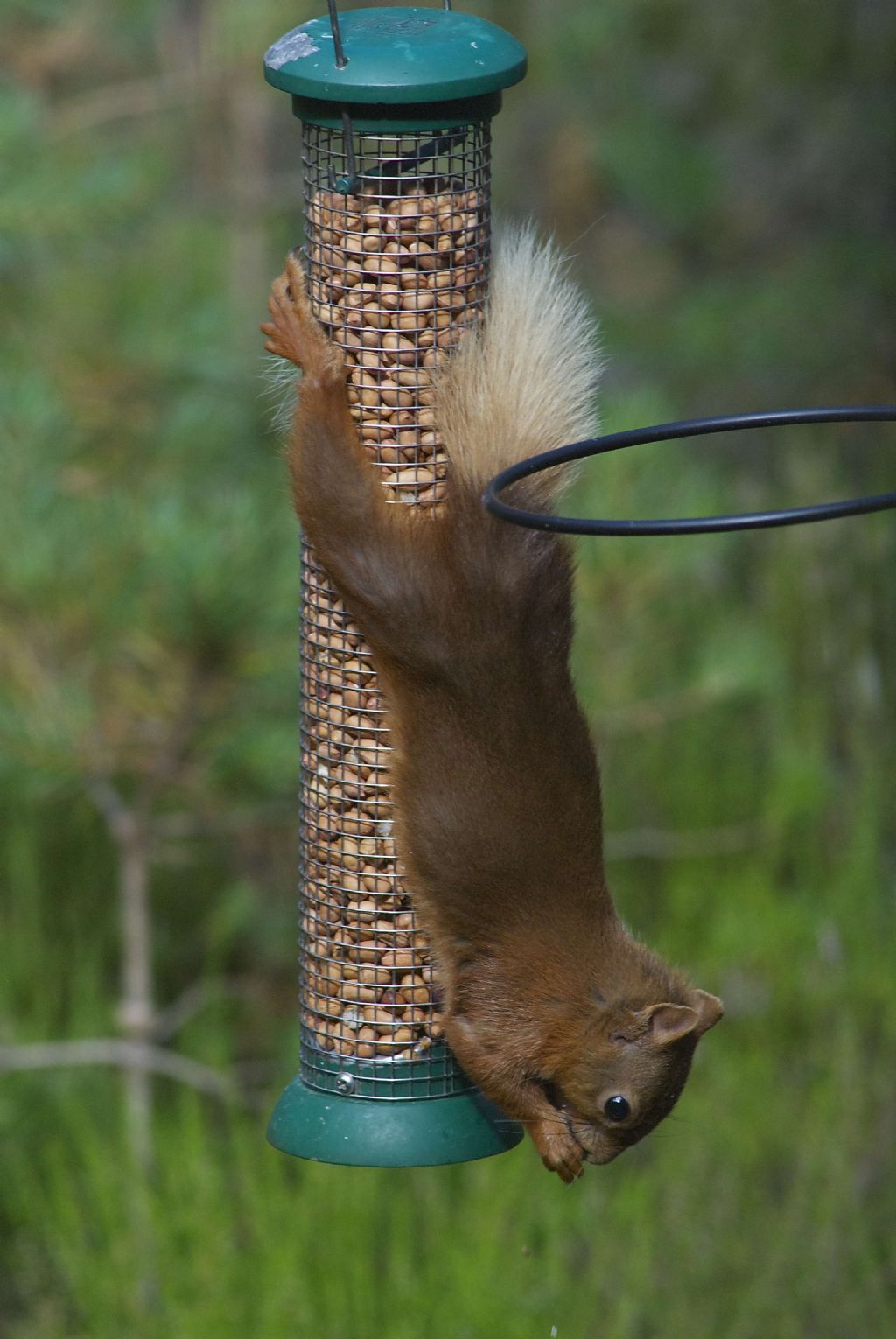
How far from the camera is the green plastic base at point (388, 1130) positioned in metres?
2.84

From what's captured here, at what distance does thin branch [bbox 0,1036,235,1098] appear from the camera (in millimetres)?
4859

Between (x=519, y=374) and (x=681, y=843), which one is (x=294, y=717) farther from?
(x=519, y=374)

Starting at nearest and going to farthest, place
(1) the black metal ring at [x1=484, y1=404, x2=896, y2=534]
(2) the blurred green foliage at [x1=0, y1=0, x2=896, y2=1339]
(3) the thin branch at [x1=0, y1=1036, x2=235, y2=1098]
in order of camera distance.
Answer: (1) the black metal ring at [x1=484, y1=404, x2=896, y2=534], (2) the blurred green foliage at [x1=0, y1=0, x2=896, y2=1339], (3) the thin branch at [x1=0, y1=1036, x2=235, y2=1098]

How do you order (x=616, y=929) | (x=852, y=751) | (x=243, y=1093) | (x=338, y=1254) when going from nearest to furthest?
(x=616, y=929), (x=338, y=1254), (x=243, y=1093), (x=852, y=751)

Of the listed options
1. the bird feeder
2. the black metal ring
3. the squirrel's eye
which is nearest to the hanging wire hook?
the bird feeder

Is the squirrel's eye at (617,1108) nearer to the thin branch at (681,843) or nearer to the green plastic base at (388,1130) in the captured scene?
the green plastic base at (388,1130)

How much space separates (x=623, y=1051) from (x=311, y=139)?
1.50 meters

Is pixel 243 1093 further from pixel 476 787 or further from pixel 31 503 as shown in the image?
pixel 476 787

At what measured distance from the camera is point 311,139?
2900 millimetres

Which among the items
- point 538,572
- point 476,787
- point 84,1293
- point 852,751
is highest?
point 538,572

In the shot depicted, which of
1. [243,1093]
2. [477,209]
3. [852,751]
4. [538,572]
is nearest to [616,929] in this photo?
[538,572]

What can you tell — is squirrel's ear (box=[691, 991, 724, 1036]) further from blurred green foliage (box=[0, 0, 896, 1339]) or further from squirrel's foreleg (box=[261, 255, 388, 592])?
blurred green foliage (box=[0, 0, 896, 1339])

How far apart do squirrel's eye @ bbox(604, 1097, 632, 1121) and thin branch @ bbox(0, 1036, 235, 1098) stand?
2195mm

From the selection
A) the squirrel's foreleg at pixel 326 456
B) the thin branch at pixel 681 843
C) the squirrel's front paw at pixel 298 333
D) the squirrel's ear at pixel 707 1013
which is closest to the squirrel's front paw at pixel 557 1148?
the squirrel's ear at pixel 707 1013
